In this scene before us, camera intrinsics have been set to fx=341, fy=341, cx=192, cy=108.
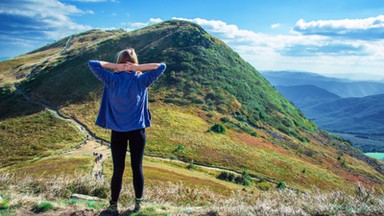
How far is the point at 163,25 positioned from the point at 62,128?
268ft

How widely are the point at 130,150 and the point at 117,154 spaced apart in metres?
0.28

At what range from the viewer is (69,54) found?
381ft

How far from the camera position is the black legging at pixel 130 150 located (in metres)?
7.09

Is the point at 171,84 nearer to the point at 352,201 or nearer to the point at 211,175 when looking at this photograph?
the point at 211,175

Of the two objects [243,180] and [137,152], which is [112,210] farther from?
[243,180]

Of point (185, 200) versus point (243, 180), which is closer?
point (185, 200)

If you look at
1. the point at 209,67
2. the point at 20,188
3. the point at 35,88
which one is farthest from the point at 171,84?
the point at 20,188

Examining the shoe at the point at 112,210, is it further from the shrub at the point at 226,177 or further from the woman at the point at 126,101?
the shrub at the point at 226,177

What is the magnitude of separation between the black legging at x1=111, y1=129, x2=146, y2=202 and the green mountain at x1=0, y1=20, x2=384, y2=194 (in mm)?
41593

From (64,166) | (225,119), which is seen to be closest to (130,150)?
(64,166)

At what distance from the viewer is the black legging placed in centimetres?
709

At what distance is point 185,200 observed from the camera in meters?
9.12

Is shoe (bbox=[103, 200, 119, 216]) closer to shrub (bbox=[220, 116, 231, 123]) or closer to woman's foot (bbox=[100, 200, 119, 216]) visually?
woman's foot (bbox=[100, 200, 119, 216])

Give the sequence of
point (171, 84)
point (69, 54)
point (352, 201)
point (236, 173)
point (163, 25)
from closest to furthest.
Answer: point (352, 201) < point (236, 173) < point (171, 84) < point (69, 54) < point (163, 25)
